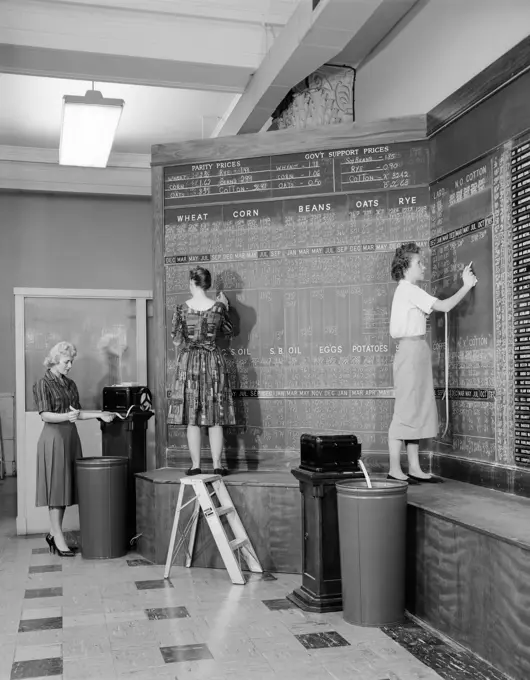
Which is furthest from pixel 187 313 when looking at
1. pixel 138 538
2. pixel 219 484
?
pixel 138 538

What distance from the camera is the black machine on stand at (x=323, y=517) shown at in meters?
4.26

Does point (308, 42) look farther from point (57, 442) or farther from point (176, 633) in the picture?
point (176, 633)

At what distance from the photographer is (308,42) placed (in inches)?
222

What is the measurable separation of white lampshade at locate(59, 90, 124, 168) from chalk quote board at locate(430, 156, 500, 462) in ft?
10.5

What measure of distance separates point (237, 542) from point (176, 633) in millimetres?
1117

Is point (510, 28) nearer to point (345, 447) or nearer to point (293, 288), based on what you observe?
point (293, 288)

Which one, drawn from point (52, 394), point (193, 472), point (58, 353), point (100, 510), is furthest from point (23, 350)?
point (193, 472)

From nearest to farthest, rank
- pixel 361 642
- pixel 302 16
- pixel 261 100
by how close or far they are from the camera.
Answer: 1. pixel 361 642
2. pixel 302 16
3. pixel 261 100

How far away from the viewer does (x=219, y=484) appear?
5.18 metres

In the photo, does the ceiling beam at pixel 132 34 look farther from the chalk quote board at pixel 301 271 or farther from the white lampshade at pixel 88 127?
the chalk quote board at pixel 301 271

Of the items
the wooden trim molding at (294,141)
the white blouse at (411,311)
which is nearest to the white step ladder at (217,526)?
the white blouse at (411,311)

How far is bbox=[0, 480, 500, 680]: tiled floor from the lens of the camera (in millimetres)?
3434

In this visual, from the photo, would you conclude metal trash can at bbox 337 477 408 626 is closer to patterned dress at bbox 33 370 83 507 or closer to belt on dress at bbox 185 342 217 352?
belt on dress at bbox 185 342 217 352

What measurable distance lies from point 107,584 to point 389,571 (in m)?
1.93
